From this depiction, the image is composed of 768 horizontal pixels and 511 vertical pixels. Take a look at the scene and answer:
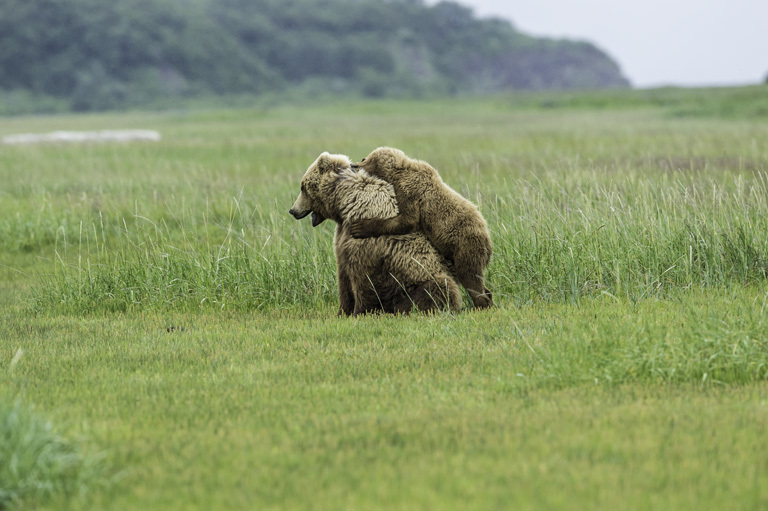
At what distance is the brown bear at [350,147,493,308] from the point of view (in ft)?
25.9

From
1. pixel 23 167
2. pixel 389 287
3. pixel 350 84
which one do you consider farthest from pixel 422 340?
pixel 350 84

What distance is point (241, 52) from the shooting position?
150750mm

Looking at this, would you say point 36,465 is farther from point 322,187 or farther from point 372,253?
point 322,187

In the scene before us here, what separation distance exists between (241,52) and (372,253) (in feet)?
489

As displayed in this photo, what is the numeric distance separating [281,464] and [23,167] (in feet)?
65.2

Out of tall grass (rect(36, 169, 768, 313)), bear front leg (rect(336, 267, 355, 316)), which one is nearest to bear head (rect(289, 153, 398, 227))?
bear front leg (rect(336, 267, 355, 316))

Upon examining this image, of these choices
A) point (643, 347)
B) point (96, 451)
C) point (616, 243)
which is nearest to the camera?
point (96, 451)

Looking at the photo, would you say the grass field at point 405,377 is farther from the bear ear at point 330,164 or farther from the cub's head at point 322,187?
the bear ear at point 330,164

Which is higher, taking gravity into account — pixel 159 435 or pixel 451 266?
pixel 451 266

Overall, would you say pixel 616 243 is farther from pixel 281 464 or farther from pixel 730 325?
pixel 281 464

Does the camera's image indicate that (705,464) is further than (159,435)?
No

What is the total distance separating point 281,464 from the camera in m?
4.97

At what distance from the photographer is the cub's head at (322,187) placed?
8203mm

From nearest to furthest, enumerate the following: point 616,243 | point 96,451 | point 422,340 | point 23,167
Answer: point 96,451
point 422,340
point 616,243
point 23,167
